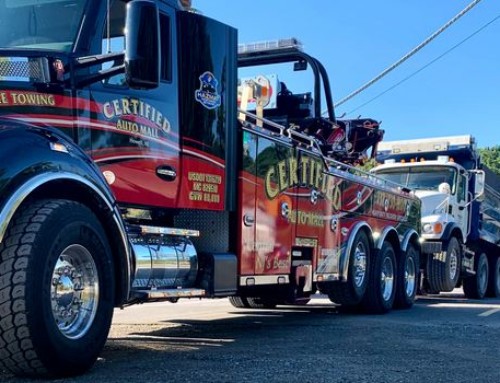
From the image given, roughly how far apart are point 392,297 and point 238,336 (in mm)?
4008

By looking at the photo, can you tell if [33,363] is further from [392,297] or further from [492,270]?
[492,270]

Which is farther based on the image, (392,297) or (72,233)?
(392,297)

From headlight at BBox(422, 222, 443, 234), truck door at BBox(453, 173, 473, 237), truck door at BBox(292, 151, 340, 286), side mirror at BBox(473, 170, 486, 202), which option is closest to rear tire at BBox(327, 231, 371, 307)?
truck door at BBox(292, 151, 340, 286)

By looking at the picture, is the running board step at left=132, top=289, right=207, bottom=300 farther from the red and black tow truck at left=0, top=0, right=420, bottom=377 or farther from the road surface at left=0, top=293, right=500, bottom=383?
the road surface at left=0, top=293, right=500, bottom=383

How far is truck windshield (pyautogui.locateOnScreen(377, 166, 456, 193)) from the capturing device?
14.0m

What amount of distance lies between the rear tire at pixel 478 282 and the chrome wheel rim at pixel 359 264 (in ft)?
20.0

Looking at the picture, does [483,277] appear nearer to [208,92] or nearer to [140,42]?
[208,92]

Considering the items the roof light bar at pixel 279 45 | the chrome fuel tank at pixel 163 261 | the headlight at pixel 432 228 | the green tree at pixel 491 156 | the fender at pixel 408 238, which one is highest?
the green tree at pixel 491 156

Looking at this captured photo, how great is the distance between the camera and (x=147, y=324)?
7984mm

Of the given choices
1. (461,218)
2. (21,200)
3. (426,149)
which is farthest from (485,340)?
(426,149)

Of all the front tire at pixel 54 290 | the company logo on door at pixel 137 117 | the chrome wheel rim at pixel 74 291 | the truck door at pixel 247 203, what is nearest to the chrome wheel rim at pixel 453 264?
the truck door at pixel 247 203

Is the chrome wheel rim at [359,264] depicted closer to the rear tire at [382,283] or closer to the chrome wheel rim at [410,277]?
the rear tire at [382,283]

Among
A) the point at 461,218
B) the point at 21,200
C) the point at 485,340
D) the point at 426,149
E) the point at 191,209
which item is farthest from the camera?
the point at 426,149

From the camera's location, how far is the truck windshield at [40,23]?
464cm
